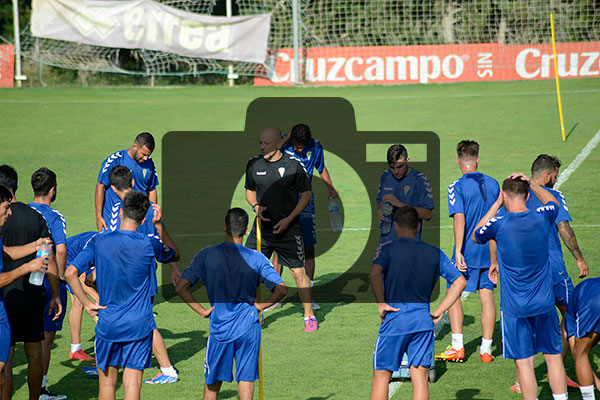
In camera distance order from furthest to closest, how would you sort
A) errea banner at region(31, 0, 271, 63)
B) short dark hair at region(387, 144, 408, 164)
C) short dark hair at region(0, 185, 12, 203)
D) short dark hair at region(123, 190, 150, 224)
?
errea banner at region(31, 0, 271, 63)
short dark hair at region(387, 144, 408, 164)
short dark hair at region(123, 190, 150, 224)
short dark hair at region(0, 185, 12, 203)

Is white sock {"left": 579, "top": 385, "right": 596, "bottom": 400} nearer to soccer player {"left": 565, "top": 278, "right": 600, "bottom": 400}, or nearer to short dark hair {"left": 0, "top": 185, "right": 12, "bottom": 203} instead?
soccer player {"left": 565, "top": 278, "right": 600, "bottom": 400}

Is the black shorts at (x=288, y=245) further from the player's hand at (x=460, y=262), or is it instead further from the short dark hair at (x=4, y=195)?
the short dark hair at (x=4, y=195)

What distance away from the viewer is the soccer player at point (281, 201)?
9938mm

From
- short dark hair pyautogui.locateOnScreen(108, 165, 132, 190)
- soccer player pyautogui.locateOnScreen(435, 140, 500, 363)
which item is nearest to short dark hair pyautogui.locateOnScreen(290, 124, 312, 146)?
soccer player pyautogui.locateOnScreen(435, 140, 500, 363)

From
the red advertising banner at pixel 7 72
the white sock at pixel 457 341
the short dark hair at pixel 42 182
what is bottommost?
the white sock at pixel 457 341

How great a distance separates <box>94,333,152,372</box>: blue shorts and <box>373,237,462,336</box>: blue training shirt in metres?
2.12

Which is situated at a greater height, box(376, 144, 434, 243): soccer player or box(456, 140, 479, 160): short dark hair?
box(456, 140, 479, 160): short dark hair

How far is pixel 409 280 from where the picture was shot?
22.0 feet

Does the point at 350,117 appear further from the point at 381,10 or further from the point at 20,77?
the point at 20,77

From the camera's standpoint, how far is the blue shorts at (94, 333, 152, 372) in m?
6.79

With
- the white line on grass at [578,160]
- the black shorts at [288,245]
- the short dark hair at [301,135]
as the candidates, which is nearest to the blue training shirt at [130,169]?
the black shorts at [288,245]

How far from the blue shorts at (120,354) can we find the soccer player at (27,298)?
88 centimetres

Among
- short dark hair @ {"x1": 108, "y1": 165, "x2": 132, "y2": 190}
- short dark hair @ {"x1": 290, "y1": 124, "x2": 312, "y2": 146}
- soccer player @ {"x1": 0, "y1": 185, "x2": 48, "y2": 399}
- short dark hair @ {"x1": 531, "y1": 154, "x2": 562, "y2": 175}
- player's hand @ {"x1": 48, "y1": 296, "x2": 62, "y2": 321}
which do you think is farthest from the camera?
short dark hair @ {"x1": 290, "y1": 124, "x2": 312, "y2": 146}

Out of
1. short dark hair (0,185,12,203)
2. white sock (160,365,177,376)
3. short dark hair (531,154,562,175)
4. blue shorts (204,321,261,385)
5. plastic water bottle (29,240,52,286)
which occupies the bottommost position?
white sock (160,365,177,376)
